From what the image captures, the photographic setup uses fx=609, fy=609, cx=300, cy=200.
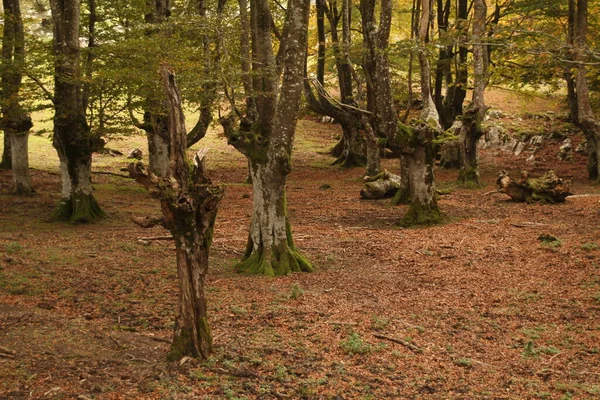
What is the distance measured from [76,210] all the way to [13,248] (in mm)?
4164

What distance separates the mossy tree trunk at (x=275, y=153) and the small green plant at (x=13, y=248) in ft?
13.5

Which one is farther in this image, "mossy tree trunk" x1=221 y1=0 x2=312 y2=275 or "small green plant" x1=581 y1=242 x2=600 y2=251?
"small green plant" x1=581 y1=242 x2=600 y2=251

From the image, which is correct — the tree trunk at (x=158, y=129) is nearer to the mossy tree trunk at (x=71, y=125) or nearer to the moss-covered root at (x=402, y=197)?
the mossy tree trunk at (x=71, y=125)

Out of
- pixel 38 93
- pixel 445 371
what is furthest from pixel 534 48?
pixel 38 93

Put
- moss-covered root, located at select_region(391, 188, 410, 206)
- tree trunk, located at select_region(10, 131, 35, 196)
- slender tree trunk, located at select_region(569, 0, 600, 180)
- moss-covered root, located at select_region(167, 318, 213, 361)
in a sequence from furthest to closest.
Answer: slender tree trunk, located at select_region(569, 0, 600, 180) < moss-covered root, located at select_region(391, 188, 410, 206) < tree trunk, located at select_region(10, 131, 35, 196) < moss-covered root, located at select_region(167, 318, 213, 361)

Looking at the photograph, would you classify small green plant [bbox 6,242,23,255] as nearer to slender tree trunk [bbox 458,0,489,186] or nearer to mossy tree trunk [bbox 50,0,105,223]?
mossy tree trunk [bbox 50,0,105,223]

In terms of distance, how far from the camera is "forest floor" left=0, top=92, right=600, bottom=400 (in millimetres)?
6301

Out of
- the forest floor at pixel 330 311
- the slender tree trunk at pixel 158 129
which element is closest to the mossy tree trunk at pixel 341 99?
the slender tree trunk at pixel 158 129

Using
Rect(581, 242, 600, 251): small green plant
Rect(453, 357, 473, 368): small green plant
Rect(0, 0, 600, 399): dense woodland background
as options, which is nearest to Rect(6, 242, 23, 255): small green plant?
Rect(0, 0, 600, 399): dense woodland background

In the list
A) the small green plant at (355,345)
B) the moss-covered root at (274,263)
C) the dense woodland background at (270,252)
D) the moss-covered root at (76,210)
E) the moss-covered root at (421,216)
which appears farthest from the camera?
the moss-covered root at (76,210)

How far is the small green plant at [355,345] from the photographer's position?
7.23 meters

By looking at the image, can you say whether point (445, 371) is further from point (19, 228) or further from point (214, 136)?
point (214, 136)

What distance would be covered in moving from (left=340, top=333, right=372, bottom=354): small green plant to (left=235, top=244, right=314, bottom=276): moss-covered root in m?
3.44

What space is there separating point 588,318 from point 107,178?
20.2 m
